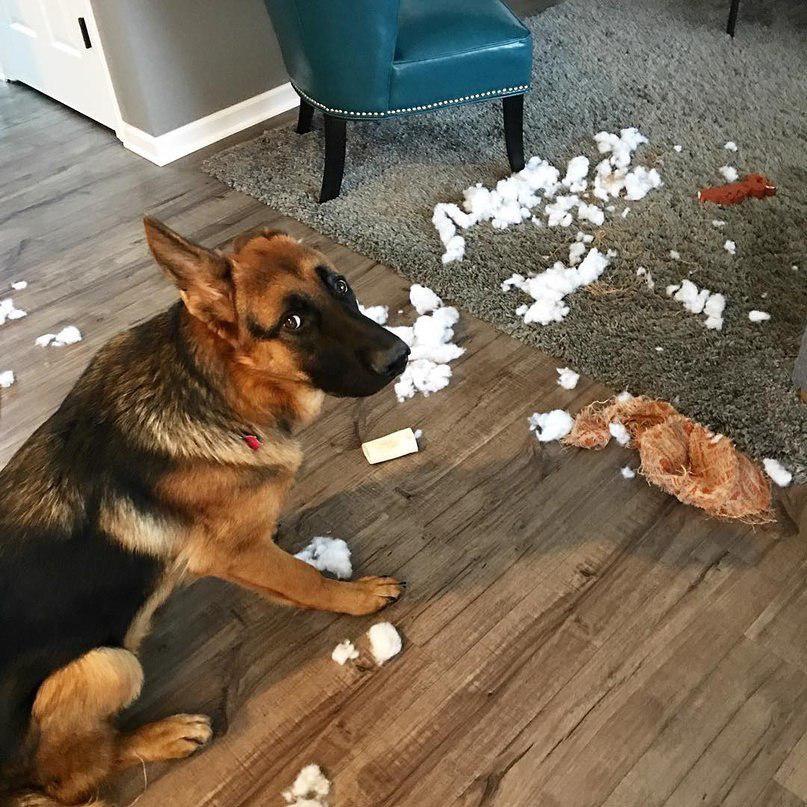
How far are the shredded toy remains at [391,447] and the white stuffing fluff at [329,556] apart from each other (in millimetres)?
304

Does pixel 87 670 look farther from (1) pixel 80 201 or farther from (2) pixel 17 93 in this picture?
(2) pixel 17 93

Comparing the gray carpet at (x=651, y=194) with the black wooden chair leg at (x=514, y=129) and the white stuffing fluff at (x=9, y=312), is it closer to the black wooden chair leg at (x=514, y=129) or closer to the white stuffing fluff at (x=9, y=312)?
the black wooden chair leg at (x=514, y=129)

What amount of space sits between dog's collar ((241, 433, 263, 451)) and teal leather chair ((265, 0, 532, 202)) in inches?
70.5

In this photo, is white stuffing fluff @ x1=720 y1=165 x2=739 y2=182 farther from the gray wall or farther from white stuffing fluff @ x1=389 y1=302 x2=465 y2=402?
the gray wall

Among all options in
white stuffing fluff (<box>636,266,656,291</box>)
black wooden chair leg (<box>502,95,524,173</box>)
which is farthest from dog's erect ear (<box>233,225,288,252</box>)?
black wooden chair leg (<box>502,95,524,173</box>)

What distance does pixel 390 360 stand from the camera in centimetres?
159

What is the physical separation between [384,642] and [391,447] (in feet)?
2.04

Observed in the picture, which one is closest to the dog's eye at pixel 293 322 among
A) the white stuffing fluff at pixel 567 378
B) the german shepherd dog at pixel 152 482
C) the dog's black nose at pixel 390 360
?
the german shepherd dog at pixel 152 482

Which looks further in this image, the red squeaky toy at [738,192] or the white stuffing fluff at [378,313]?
the red squeaky toy at [738,192]

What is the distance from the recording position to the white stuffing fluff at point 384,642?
183 cm

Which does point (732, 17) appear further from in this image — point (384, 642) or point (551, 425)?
point (384, 642)

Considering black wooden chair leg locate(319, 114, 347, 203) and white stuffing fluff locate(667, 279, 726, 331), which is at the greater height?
black wooden chair leg locate(319, 114, 347, 203)

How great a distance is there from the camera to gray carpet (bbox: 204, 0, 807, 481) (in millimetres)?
2432

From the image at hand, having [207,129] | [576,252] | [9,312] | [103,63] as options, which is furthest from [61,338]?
[576,252]
